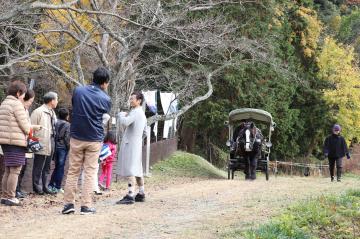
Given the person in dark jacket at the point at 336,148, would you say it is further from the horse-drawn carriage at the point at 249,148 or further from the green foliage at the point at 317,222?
the green foliage at the point at 317,222

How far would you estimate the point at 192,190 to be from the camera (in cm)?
1352

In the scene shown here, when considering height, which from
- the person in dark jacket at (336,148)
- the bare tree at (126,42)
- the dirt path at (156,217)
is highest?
the bare tree at (126,42)

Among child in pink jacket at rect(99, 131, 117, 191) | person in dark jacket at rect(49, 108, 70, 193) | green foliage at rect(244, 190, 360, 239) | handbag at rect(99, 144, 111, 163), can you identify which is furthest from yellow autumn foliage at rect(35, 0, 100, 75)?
green foliage at rect(244, 190, 360, 239)

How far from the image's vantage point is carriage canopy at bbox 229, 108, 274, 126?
842 inches

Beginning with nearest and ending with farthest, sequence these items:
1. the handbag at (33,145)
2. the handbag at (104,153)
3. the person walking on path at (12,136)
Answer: the person walking on path at (12,136)
the handbag at (33,145)
the handbag at (104,153)

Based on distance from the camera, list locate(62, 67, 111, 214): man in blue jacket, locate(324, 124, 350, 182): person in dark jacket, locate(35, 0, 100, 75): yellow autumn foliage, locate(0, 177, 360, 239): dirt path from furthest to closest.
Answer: locate(35, 0, 100, 75): yellow autumn foliage
locate(324, 124, 350, 182): person in dark jacket
locate(62, 67, 111, 214): man in blue jacket
locate(0, 177, 360, 239): dirt path

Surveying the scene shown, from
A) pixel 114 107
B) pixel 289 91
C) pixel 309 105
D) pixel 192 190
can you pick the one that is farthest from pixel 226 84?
pixel 192 190

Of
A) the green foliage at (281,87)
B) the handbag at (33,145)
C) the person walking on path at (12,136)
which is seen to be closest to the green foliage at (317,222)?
the person walking on path at (12,136)

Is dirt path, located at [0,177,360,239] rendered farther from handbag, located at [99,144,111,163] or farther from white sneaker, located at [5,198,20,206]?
handbag, located at [99,144,111,163]

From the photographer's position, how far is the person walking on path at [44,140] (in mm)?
11648

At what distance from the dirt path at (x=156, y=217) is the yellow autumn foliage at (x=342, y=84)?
28403mm

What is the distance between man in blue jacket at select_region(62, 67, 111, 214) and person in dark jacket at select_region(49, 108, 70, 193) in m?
3.35

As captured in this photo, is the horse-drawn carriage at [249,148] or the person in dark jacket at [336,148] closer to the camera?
the horse-drawn carriage at [249,148]

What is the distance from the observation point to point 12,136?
1012cm
